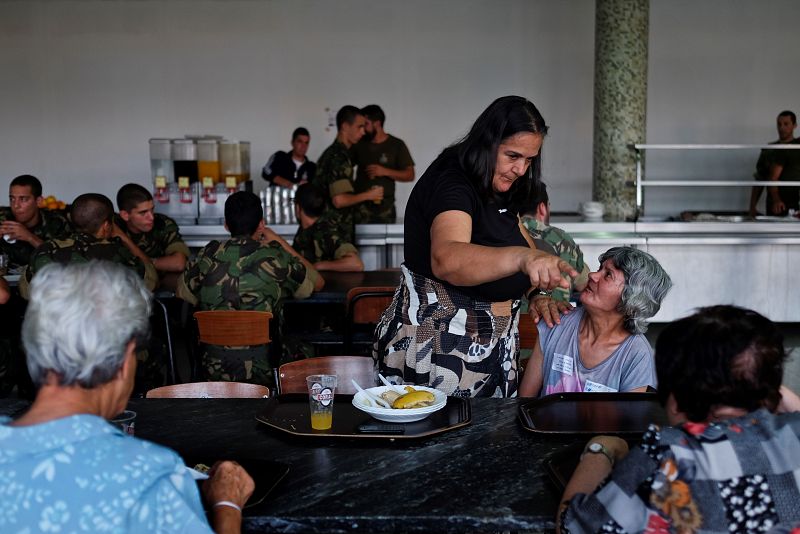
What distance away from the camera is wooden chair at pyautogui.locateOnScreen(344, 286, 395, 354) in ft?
12.7

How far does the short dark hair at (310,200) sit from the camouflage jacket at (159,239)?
667 millimetres

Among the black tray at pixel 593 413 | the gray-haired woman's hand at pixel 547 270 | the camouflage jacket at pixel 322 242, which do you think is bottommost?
A: the black tray at pixel 593 413

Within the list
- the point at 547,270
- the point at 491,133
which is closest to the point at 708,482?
the point at 547,270

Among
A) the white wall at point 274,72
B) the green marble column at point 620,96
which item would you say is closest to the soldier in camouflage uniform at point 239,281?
the green marble column at point 620,96

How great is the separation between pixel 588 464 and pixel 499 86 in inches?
287

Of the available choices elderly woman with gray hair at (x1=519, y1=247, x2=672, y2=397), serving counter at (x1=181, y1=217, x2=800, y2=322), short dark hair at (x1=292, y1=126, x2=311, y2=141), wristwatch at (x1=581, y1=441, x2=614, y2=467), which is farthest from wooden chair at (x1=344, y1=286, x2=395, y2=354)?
short dark hair at (x1=292, y1=126, x2=311, y2=141)

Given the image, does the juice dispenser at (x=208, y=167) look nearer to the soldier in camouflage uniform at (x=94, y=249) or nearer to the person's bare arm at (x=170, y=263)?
the person's bare arm at (x=170, y=263)

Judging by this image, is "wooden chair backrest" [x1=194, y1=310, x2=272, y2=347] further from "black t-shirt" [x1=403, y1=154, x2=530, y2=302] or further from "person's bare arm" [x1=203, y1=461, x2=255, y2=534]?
"person's bare arm" [x1=203, y1=461, x2=255, y2=534]

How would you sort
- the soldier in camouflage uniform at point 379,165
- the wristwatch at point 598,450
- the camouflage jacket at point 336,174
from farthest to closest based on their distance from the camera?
the soldier in camouflage uniform at point 379,165 < the camouflage jacket at point 336,174 < the wristwatch at point 598,450

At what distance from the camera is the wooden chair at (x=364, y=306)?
388 centimetres

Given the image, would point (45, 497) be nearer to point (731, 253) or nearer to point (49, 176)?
point (731, 253)

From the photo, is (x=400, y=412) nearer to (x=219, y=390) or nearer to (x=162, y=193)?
(x=219, y=390)

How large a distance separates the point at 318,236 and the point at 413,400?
2833 millimetres

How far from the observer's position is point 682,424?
1.38 meters
